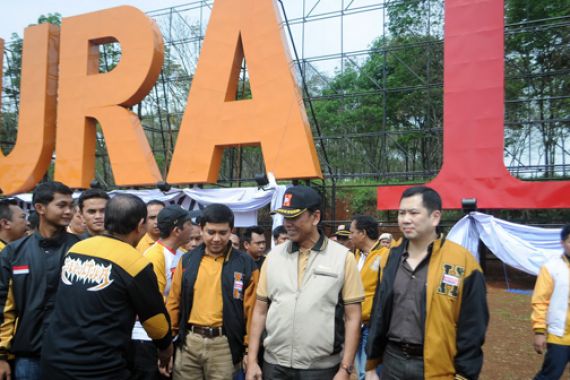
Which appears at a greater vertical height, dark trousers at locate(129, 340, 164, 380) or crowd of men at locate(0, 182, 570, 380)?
crowd of men at locate(0, 182, 570, 380)

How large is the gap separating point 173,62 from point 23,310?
19351 millimetres

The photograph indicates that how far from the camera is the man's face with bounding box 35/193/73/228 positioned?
2.90 metres

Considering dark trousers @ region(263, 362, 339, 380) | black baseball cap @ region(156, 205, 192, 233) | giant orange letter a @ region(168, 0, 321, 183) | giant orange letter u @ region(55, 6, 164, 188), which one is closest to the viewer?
dark trousers @ region(263, 362, 339, 380)

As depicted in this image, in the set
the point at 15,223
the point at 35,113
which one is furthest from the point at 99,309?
the point at 35,113

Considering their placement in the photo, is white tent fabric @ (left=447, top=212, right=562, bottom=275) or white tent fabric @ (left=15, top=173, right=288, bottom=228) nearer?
white tent fabric @ (left=447, top=212, right=562, bottom=275)

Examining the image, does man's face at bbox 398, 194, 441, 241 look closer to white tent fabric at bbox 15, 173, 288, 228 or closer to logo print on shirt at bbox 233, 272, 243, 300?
logo print on shirt at bbox 233, 272, 243, 300

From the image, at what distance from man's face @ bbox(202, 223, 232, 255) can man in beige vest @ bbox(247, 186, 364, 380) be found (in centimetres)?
49

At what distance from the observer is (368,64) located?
1952cm

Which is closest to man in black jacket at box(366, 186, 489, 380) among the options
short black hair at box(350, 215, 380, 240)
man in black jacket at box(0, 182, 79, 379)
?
short black hair at box(350, 215, 380, 240)

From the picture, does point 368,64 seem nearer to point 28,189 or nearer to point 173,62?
point 173,62

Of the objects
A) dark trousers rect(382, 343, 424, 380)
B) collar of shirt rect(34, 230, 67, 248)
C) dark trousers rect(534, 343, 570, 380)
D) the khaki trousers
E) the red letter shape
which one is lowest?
dark trousers rect(534, 343, 570, 380)

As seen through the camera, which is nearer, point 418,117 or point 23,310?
point 23,310

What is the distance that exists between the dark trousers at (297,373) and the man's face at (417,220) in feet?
2.88

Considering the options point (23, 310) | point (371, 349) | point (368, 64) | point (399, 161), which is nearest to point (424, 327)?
point (371, 349)
